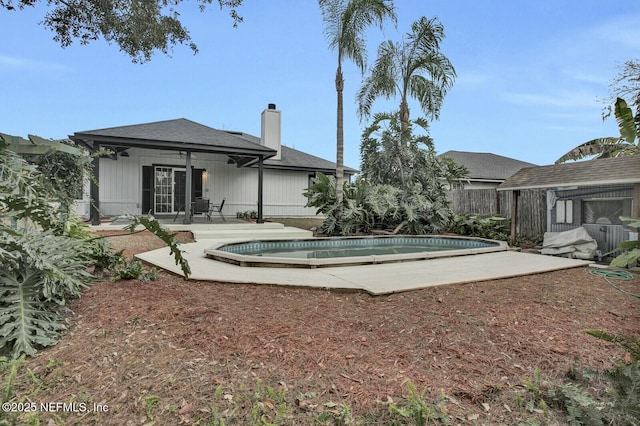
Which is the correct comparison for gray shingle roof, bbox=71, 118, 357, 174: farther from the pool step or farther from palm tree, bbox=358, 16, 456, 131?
palm tree, bbox=358, 16, 456, 131

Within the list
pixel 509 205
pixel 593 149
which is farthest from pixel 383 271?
pixel 593 149

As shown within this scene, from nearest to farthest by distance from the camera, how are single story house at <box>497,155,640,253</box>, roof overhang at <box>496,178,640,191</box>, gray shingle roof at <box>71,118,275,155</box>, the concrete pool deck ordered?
the concrete pool deck, roof overhang at <box>496,178,640,191</box>, single story house at <box>497,155,640,253</box>, gray shingle roof at <box>71,118,275,155</box>

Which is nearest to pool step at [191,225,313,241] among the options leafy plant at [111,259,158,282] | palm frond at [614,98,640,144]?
leafy plant at [111,259,158,282]

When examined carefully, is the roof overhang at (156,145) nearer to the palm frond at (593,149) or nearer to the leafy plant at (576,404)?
the leafy plant at (576,404)

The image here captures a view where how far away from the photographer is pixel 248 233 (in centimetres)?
1148

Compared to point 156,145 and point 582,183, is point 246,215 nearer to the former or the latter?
→ point 156,145

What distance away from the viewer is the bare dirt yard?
81.8 inches

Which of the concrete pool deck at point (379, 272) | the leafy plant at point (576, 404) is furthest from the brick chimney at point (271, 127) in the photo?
the leafy plant at point (576, 404)

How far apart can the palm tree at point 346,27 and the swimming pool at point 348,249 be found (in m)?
2.09

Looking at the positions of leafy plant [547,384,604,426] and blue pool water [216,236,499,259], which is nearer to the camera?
leafy plant [547,384,604,426]

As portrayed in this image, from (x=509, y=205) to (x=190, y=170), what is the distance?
34.5 feet

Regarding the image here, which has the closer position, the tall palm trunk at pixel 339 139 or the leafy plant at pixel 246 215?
the tall palm trunk at pixel 339 139

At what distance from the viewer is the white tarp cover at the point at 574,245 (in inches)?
297

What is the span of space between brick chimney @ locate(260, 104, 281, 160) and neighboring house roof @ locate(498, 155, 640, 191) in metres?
10.9
